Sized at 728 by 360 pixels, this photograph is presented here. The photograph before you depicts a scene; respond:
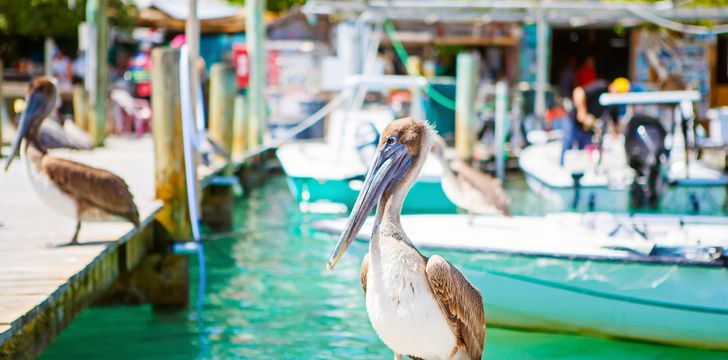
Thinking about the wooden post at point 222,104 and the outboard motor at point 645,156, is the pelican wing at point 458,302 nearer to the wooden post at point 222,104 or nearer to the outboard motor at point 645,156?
the outboard motor at point 645,156

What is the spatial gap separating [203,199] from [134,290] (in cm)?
412

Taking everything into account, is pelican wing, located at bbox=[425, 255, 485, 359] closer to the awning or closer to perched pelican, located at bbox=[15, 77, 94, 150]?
perched pelican, located at bbox=[15, 77, 94, 150]

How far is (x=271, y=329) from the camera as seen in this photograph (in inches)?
319

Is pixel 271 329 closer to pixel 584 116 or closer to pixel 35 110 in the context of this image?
pixel 35 110

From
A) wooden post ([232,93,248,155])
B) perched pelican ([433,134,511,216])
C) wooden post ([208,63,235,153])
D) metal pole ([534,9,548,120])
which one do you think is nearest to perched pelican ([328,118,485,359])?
perched pelican ([433,134,511,216])

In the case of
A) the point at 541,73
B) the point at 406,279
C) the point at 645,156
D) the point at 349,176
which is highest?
the point at 541,73

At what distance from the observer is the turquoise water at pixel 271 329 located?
7188mm

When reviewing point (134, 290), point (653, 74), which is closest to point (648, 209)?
point (134, 290)

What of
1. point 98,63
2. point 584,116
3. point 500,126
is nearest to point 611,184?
point 584,116

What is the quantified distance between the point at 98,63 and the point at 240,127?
7.27 feet

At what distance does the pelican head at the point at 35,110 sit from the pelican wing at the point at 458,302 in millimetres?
3654

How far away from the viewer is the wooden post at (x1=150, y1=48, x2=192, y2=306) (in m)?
8.04

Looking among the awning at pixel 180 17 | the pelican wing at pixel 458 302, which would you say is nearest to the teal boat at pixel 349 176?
the pelican wing at pixel 458 302

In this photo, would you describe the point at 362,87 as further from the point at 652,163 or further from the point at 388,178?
the point at 388,178
